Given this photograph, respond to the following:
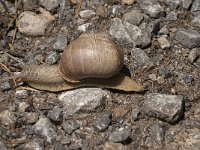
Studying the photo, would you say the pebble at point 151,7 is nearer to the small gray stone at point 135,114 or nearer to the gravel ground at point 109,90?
the gravel ground at point 109,90

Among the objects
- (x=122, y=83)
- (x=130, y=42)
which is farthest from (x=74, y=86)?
(x=130, y=42)

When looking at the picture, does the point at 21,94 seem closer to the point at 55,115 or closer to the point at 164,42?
the point at 55,115

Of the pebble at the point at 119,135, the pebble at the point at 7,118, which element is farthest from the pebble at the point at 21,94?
the pebble at the point at 119,135

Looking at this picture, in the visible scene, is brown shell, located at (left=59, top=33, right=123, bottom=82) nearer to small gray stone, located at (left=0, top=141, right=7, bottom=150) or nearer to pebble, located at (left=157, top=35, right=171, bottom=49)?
pebble, located at (left=157, top=35, right=171, bottom=49)

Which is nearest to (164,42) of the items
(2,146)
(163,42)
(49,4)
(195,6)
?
(163,42)

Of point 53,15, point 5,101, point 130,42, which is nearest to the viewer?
point 5,101

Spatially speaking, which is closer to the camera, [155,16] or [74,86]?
[74,86]

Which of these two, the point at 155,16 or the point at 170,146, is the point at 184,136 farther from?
the point at 155,16
